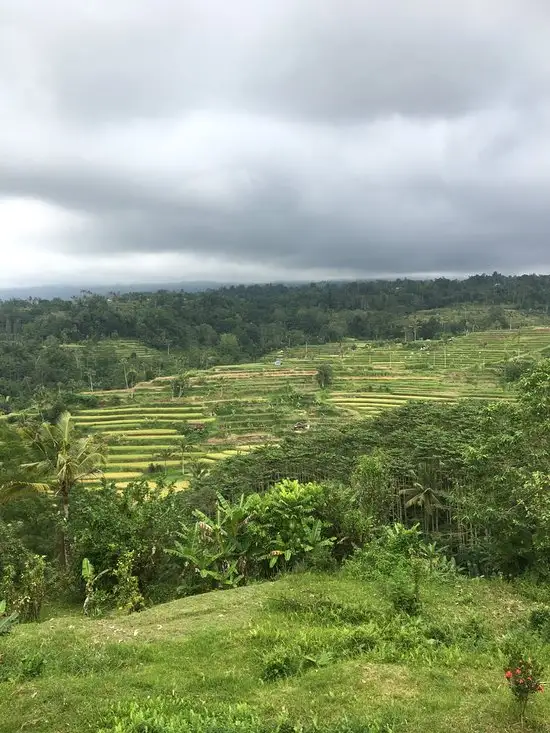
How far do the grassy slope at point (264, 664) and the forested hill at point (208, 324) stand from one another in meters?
66.3

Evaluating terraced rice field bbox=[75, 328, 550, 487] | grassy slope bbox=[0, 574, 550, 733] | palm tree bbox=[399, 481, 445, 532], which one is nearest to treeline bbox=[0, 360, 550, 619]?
grassy slope bbox=[0, 574, 550, 733]

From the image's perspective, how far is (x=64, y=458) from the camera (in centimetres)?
1505

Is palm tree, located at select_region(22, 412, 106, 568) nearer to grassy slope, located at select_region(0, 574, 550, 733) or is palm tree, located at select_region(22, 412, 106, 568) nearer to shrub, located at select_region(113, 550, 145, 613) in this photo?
shrub, located at select_region(113, 550, 145, 613)

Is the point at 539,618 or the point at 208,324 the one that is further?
the point at 208,324

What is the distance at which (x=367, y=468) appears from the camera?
1758cm

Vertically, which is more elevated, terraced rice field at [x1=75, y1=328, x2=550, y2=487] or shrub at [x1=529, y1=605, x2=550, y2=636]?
shrub at [x1=529, y1=605, x2=550, y2=636]

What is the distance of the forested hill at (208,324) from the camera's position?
78812 millimetres

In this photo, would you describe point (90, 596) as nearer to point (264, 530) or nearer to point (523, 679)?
point (264, 530)

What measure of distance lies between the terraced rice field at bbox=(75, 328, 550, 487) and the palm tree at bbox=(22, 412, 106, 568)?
20.6m

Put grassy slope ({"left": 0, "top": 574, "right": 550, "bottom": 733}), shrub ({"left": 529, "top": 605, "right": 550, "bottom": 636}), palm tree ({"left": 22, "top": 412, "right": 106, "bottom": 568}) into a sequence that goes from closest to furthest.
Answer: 1. grassy slope ({"left": 0, "top": 574, "right": 550, "bottom": 733})
2. shrub ({"left": 529, "top": 605, "right": 550, "bottom": 636})
3. palm tree ({"left": 22, "top": 412, "right": 106, "bottom": 568})

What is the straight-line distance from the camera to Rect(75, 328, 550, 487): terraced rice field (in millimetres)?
43531

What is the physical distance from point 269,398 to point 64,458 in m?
41.8

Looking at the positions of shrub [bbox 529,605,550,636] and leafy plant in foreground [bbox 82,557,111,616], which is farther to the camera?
leafy plant in foreground [bbox 82,557,111,616]

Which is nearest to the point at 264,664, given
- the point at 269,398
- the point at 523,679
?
the point at 523,679
